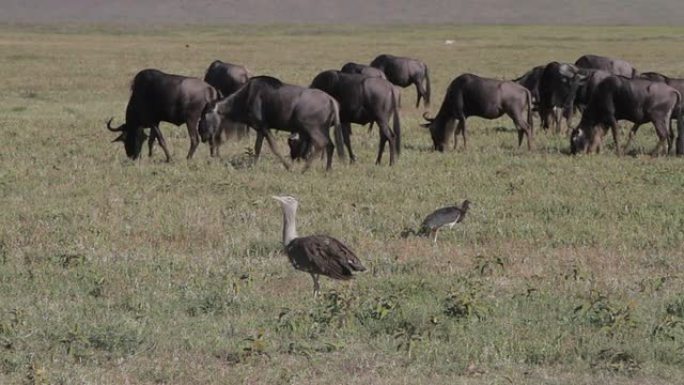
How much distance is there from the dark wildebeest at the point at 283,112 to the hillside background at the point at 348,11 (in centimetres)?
11529

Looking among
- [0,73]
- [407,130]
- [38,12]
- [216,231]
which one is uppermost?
[216,231]

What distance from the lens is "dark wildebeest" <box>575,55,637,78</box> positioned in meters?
25.1


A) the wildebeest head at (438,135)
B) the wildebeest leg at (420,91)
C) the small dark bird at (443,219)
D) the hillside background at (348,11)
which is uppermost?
the small dark bird at (443,219)

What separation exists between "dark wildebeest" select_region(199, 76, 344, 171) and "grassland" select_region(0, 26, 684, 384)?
1.61 feet

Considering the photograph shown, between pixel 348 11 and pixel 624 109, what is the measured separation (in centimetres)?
12579

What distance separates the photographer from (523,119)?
20.4 metres

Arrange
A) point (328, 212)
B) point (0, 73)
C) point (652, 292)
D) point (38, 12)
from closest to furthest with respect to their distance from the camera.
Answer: point (652, 292)
point (328, 212)
point (0, 73)
point (38, 12)

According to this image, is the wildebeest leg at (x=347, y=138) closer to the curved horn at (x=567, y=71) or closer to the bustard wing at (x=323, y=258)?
the curved horn at (x=567, y=71)

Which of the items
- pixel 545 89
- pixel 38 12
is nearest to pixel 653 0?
pixel 38 12

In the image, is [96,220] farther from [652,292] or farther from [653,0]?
[653,0]

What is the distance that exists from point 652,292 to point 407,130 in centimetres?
1397

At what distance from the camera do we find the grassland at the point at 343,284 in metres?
7.77

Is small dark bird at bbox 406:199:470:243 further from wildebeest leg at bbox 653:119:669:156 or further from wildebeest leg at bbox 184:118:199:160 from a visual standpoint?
wildebeest leg at bbox 653:119:669:156

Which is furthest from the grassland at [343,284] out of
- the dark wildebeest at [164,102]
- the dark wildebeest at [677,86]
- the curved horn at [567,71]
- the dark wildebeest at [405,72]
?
the dark wildebeest at [405,72]
